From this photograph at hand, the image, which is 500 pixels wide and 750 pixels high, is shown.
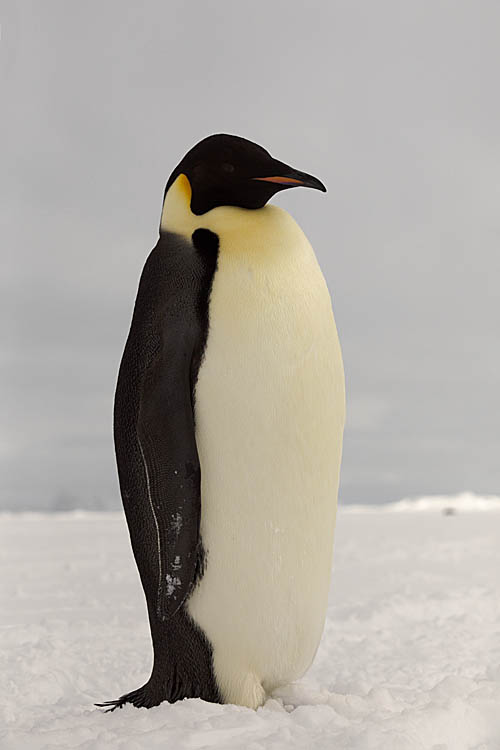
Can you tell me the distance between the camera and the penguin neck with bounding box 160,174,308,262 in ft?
5.87

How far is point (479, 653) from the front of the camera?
2.74 meters

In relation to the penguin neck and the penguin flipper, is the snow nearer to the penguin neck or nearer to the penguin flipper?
the penguin flipper

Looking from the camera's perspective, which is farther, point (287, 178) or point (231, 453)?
point (287, 178)

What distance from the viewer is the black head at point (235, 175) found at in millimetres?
1806

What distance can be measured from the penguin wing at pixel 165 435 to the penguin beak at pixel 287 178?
0.22 meters

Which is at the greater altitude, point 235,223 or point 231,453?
point 235,223

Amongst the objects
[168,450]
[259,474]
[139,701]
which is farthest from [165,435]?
[139,701]

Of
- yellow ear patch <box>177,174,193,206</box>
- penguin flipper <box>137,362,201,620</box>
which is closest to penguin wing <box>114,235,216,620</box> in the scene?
penguin flipper <box>137,362,201,620</box>

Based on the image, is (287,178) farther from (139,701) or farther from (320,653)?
(320,653)

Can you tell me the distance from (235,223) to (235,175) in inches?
3.6

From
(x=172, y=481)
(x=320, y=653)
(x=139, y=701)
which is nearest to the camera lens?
(x=172, y=481)

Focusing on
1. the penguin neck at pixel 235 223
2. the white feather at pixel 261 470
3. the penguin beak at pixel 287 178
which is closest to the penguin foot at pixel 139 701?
the white feather at pixel 261 470

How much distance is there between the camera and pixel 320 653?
9.06ft

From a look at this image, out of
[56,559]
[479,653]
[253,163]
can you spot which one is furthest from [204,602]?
[56,559]
